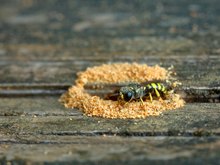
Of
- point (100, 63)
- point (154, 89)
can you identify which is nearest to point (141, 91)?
point (154, 89)

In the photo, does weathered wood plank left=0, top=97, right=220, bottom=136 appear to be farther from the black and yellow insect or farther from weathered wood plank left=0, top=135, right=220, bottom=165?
the black and yellow insect

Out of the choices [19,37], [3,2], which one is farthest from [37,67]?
[3,2]

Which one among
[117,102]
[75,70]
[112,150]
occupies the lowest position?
[112,150]

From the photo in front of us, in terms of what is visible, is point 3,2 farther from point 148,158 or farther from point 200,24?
point 148,158

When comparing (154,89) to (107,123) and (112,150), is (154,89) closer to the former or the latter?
(107,123)

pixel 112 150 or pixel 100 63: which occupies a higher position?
pixel 100 63

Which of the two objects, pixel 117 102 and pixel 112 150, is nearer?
pixel 112 150

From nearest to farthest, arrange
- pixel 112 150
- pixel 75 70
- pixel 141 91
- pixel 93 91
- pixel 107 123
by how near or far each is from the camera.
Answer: pixel 112 150, pixel 107 123, pixel 141 91, pixel 93 91, pixel 75 70
